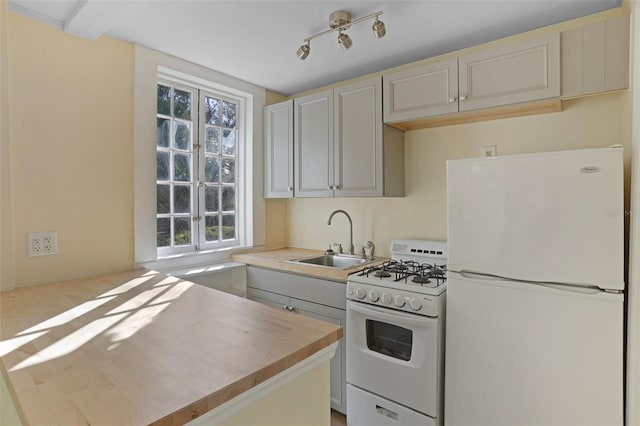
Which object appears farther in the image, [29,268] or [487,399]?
[29,268]

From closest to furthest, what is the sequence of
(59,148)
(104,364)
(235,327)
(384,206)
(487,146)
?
(104,364), (235,327), (59,148), (487,146), (384,206)

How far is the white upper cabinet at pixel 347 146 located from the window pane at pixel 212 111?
26.1 inches

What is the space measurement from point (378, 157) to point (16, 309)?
6.79ft

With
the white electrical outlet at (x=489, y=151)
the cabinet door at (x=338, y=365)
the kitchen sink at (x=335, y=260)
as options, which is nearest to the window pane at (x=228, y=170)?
the kitchen sink at (x=335, y=260)

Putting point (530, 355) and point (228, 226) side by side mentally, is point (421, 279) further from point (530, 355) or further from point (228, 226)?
point (228, 226)

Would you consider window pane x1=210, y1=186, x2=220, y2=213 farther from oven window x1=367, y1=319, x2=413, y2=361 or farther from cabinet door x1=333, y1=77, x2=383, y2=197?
oven window x1=367, y1=319, x2=413, y2=361

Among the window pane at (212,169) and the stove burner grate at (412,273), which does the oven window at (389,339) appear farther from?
the window pane at (212,169)

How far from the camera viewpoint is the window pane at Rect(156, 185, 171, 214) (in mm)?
2391

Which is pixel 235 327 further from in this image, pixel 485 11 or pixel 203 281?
pixel 485 11

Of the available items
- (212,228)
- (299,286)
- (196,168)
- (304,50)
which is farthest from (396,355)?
(196,168)

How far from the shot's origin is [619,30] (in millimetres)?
1562

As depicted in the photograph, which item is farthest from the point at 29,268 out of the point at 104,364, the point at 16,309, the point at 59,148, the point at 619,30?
the point at 619,30

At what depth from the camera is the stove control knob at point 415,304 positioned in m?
1.71

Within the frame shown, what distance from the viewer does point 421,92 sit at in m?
2.12
